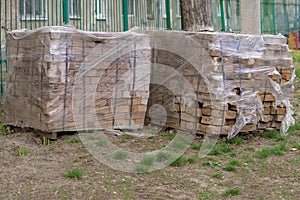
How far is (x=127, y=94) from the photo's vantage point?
6512 millimetres

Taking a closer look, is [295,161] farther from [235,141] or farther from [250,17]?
[250,17]

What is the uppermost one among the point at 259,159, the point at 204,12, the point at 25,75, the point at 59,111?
the point at 204,12

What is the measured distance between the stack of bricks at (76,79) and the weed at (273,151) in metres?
1.63

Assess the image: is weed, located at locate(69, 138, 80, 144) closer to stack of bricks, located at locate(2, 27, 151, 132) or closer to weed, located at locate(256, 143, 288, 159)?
stack of bricks, located at locate(2, 27, 151, 132)

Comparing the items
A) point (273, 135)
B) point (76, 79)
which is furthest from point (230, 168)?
point (76, 79)

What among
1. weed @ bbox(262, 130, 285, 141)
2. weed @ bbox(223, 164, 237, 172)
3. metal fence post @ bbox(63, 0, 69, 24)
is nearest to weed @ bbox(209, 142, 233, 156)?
weed @ bbox(223, 164, 237, 172)

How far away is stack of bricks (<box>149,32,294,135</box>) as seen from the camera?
20.4 ft

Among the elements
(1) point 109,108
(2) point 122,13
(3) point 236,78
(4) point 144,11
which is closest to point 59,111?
(1) point 109,108

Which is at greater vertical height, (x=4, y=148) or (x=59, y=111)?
(x=59, y=111)

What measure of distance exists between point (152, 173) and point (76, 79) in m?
1.59

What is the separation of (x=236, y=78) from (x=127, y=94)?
53.1 inches

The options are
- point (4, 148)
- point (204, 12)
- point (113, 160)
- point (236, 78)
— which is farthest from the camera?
point (204, 12)

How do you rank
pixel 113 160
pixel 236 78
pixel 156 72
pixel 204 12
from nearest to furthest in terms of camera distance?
pixel 113 160 < pixel 236 78 < pixel 156 72 < pixel 204 12

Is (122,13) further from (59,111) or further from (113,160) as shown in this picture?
(113,160)
